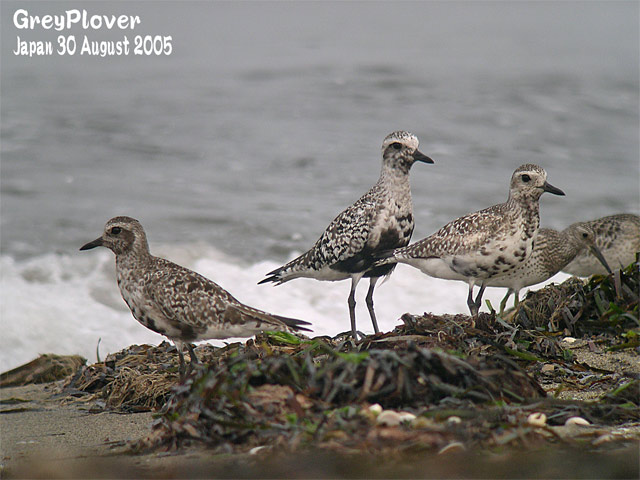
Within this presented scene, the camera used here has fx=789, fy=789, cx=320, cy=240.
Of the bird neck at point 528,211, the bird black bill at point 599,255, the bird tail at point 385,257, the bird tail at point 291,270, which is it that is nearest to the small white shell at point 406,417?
the bird neck at point 528,211

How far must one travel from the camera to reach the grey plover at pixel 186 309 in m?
5.51

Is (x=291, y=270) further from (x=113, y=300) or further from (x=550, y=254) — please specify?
(x=113, y=300)

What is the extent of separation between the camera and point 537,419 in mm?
3219

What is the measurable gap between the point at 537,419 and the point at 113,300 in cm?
659

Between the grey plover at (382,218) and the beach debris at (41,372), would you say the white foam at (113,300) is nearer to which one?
the beach debris at (41,372)

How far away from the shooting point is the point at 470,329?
5094 millimetres

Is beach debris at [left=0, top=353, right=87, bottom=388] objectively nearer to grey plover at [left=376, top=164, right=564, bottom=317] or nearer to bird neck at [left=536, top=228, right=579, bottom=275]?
grey plover at [left=376, top=164, right=564, bottom=317]

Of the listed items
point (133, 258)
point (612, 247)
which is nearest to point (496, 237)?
point (133, 258)

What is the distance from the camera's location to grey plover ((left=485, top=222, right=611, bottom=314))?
7435 mm

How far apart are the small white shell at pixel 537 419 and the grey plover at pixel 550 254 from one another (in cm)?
381

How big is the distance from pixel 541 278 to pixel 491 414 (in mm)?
4728

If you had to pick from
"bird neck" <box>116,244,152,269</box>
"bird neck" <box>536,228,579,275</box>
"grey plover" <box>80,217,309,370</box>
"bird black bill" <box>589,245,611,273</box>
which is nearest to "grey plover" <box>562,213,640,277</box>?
"bird black bill" <box>589,245,611,273</box>

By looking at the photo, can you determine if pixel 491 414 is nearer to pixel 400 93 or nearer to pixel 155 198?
pixel 155 198

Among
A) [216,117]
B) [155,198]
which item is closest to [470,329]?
[155,198]
